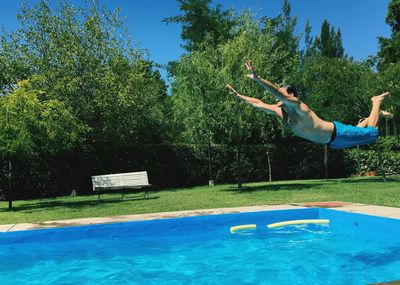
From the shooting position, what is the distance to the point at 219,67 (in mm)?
17594

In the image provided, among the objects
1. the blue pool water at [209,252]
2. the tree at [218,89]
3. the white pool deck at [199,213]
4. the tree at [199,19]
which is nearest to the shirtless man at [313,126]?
the blue pool water at [209,252]

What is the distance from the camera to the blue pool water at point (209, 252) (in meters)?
7.28

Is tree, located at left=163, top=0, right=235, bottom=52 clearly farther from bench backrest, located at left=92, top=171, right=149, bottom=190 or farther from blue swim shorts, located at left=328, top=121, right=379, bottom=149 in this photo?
blue swim shorts, located at left=328, top=121, right=379, bottom=149

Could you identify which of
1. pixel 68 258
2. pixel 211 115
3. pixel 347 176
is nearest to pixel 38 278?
pixel 68 258

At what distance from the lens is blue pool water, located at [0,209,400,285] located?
7281 millimetres

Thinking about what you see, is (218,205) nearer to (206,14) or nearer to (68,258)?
(68,258)

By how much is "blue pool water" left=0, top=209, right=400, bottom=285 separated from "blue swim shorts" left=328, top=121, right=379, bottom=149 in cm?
220

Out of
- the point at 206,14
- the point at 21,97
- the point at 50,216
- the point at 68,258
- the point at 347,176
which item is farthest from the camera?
the point at 206,14

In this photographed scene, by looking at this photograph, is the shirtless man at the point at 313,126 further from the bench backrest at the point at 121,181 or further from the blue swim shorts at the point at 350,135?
the bench backrest at the point at 121,181

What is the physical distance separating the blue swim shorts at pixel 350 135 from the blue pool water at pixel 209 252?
7.23 feet

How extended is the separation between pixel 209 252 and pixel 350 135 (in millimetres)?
4152

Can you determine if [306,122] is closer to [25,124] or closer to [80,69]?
[25,124]

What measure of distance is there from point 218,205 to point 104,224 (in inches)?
167

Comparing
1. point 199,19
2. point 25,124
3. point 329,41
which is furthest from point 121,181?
point 329,41
